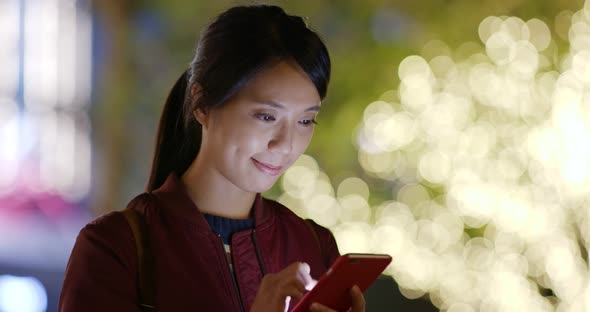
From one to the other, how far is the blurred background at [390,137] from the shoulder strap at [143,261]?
2.11 metres

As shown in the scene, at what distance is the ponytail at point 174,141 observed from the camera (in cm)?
160

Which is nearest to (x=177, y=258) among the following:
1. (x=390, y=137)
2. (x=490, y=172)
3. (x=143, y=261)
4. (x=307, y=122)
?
(x=143, y=261)

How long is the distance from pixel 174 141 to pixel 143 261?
Answer: 0.29m

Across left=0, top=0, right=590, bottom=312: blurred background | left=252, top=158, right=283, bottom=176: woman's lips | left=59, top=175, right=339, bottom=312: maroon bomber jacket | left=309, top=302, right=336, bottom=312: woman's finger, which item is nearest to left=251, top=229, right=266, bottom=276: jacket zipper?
left=59, top=175, right=339, bottom=312: maroon bomber jacket

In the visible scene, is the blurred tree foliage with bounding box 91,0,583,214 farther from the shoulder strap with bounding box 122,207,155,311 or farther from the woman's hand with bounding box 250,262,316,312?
the woman's hand with bounding box 250,262,316,312

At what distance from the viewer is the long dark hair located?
146cm

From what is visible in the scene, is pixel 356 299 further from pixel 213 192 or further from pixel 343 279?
pixel 213 192

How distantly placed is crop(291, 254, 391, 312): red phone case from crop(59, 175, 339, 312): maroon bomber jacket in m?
0.19

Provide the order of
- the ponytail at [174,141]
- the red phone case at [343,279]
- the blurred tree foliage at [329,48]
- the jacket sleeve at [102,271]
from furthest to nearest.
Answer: the blurred tree foliage at [329,48], the ponytail at [174,141], the jacket sleeve at [102,271], the red phone case at [343,279]

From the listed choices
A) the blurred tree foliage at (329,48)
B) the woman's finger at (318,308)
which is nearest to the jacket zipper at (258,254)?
the woman's finger at (318,308)

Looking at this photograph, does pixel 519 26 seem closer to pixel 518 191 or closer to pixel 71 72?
pixel 518 191

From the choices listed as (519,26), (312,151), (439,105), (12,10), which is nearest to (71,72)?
(12,10)

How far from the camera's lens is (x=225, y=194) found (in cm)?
152

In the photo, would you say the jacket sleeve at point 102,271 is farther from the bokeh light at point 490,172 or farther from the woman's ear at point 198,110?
the bokeh light at point 490,172
